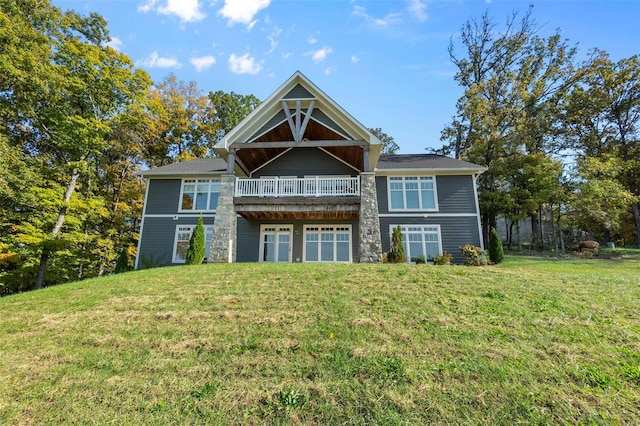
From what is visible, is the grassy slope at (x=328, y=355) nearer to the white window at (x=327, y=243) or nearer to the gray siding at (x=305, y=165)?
the white window at (x=327, y=243)

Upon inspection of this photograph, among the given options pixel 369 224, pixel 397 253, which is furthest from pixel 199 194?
pixel 397 253

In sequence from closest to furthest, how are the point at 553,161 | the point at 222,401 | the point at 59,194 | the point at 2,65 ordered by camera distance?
the point at 222,401, the point at 2,65, the point at 59,194, the point at 553,161

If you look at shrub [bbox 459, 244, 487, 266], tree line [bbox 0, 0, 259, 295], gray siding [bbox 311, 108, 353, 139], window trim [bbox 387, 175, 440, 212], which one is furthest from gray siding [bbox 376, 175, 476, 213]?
tree line [bbox 0, 0, 259, 295]

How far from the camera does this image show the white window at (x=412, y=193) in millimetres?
14781

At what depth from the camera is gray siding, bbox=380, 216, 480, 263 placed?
14.1 metres

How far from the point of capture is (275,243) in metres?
14.8

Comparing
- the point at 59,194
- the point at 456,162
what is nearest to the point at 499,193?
the point at 456,162

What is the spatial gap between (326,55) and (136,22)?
7095mm

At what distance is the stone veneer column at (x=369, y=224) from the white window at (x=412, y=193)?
124 inches

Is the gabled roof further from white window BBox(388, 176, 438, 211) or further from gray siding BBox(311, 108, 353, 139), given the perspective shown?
white window BBox(388, 176, 438, 211)

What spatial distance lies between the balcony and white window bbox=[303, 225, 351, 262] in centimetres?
108

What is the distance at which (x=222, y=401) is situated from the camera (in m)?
3.11

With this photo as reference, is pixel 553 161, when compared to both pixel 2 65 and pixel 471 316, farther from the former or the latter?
pixel 2 65

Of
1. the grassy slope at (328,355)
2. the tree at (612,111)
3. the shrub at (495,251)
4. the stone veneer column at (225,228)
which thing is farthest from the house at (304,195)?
the tree at (612,111)
